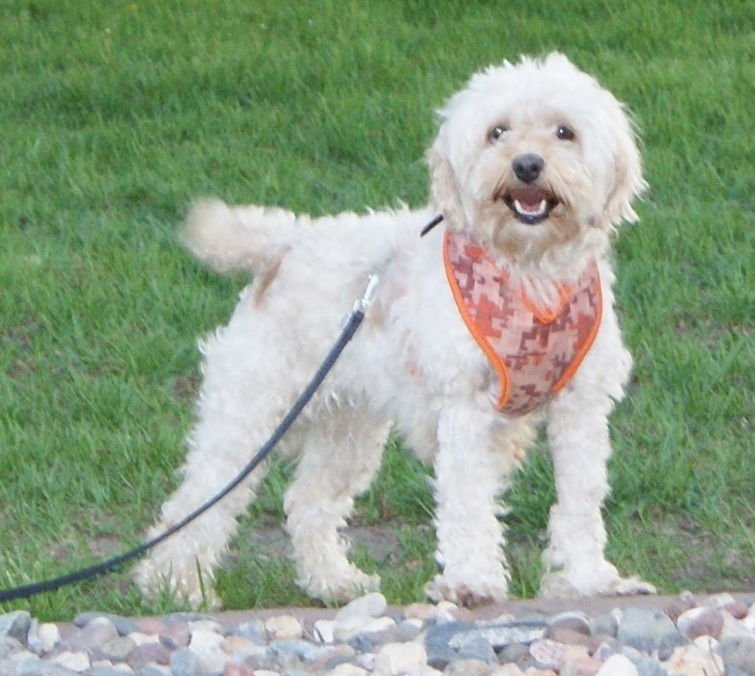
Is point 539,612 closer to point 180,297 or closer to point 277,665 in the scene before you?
point 277,665

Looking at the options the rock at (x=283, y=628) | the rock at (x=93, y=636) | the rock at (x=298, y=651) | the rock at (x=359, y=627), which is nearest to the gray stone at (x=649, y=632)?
the rock at (x=359, y=627)

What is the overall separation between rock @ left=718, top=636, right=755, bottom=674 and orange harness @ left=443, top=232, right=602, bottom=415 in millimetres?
1057

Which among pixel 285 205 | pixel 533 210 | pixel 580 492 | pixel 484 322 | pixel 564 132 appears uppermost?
pixel 285 205

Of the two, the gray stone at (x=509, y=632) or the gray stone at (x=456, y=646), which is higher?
the gray stone at (x=509, y=632)

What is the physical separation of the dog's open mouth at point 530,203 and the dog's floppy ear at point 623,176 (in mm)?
206

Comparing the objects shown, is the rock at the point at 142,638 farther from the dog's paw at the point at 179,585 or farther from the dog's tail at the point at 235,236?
the dog's tail at the point at 235,236

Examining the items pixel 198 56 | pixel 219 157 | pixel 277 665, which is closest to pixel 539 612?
pixel 277 665

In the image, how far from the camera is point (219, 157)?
10.0 m

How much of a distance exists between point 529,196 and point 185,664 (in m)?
1.58

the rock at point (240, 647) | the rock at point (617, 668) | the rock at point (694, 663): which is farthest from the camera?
the rock at point (240, 647)

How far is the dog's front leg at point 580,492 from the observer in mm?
5164

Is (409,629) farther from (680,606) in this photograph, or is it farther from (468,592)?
(680,606)

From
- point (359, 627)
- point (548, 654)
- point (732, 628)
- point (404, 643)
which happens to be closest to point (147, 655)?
point (359, 627)

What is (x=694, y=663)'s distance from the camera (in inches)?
166
